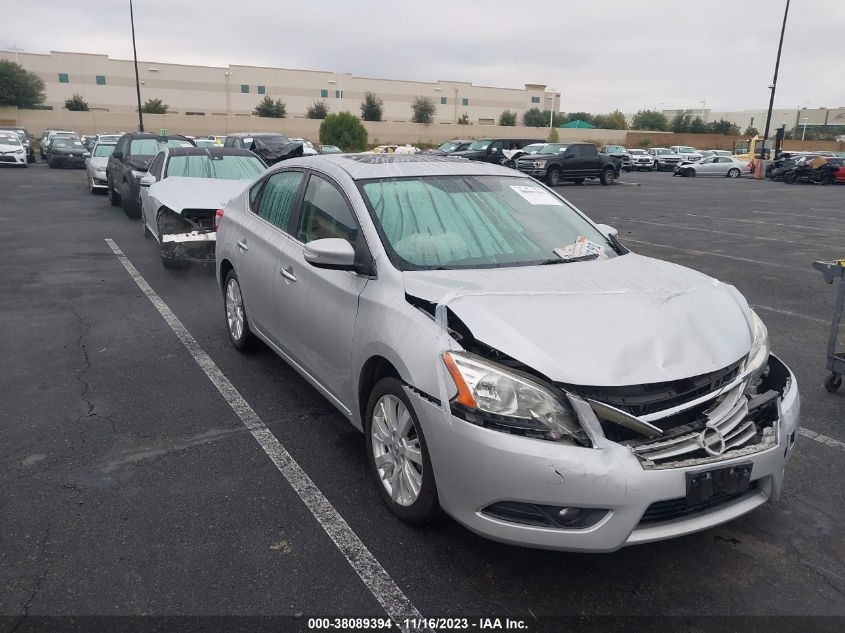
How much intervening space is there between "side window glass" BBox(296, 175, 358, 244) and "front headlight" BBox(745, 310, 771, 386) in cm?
211

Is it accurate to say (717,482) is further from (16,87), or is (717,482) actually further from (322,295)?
(16,87)

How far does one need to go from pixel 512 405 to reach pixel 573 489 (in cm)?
39

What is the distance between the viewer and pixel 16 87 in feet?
197

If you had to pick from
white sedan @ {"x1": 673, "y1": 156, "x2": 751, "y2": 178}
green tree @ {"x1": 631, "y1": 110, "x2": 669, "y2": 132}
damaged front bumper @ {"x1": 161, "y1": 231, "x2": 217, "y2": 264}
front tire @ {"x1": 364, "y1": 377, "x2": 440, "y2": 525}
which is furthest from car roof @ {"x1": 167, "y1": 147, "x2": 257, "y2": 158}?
green tree @ {"x1": 631, "y1": 110, "x2": 669, "y2": 132}

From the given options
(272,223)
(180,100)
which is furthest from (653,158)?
(180,100)

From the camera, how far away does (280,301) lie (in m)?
4.53

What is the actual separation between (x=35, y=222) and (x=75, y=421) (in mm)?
11154

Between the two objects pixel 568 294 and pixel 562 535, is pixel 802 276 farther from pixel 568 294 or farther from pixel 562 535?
pixel 562 535

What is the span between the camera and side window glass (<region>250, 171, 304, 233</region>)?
15.4 ft

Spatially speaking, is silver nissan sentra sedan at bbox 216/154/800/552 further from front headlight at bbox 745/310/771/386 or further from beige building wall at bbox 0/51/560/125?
beige building wall at bbox 0/51/560/125

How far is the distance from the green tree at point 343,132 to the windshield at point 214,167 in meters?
28.8

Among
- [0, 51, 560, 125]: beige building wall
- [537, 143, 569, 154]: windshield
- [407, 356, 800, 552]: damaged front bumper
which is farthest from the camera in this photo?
[0, 51, 560, 125]: beige building wall

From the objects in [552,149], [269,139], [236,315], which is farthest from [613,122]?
[236,315]

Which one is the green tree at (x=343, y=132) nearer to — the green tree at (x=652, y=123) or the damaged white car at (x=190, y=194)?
the damaged white car at (x=190, y=194)
